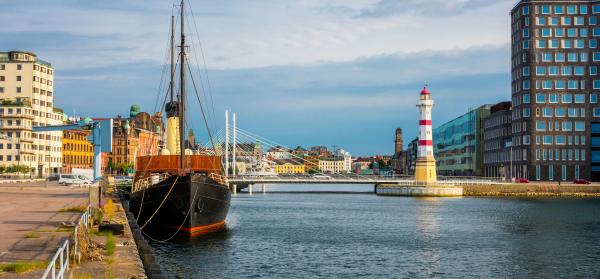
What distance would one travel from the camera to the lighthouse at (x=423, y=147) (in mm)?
141875

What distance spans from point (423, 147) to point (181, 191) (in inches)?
3763

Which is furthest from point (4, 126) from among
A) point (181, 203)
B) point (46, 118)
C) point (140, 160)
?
point (181, 203)

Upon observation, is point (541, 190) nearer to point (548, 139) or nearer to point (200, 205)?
point (548, 139)

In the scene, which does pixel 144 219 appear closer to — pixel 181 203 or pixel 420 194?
pixel 181 203

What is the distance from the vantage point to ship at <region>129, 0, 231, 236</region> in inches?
2050

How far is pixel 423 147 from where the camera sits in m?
141

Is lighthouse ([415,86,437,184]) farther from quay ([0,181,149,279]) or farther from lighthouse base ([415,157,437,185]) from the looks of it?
quay ([0,181,149,279])

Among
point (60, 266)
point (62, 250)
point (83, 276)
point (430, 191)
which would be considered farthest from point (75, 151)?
point (62, 250)

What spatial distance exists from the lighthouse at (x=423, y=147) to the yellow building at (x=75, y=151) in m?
89.5

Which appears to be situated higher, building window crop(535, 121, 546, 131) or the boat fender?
building window crop(535, 121, 546, 131)

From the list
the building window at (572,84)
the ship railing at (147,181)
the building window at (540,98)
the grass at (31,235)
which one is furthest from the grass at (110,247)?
→ the building window at (572,84)

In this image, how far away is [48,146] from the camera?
550 feet

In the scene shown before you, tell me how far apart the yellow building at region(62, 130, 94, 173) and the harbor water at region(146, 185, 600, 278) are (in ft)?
392

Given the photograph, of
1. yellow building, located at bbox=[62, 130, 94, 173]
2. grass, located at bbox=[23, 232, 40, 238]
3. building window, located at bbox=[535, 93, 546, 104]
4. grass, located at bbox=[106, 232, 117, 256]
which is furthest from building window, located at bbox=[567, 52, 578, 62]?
grass, located at bbox=[23, 232, 40, 238]
